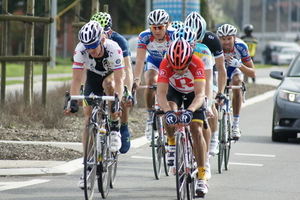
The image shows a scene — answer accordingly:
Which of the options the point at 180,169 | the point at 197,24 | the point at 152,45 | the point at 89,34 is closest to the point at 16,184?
the point at 89,34

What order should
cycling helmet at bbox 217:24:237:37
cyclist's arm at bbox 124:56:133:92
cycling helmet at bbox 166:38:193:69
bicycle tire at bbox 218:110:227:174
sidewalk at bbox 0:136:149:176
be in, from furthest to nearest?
1. cycling helmet at bbox 217:24:237:37
2. bicycle tire at bbox 218:110:227:174
3. sidewalk at bbox 0:136:149:176
4. cyclist's arm at bbox 124:56:133:92
5. cycling helmet at bbox 166:38:193:69

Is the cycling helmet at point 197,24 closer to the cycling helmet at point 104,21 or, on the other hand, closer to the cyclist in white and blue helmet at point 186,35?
the cyclist in white and blue helmet at point 186,35

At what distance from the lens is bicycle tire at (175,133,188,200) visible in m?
5.88

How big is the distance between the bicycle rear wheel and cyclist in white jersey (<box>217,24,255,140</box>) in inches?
103

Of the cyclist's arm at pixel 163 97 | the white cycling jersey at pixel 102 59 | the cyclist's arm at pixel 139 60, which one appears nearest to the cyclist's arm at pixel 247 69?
the cyclist's arm at pixel 139 60

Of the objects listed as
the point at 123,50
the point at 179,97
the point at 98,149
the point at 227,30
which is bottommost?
the point at 98,149

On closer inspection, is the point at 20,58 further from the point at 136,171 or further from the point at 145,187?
the point at 145,187

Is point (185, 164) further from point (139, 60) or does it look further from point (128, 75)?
point (139, 60)

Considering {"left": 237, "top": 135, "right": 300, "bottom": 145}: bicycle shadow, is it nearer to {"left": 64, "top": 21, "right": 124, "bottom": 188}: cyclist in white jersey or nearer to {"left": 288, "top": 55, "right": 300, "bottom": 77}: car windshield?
{"left": 288, "top": 55, "right": 300, "bottom": 77}: car windshield

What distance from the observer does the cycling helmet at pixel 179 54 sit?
6137 mm

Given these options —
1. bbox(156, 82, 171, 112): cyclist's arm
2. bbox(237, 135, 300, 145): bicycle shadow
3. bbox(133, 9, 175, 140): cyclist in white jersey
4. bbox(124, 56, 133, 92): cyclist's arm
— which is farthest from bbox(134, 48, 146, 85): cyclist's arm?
bbox(237, 135, 300, 145): bicycle shadow

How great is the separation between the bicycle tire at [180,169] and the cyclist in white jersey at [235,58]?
2726 mm

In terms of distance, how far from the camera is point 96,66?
7.09 metres

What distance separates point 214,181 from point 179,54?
2263mm
